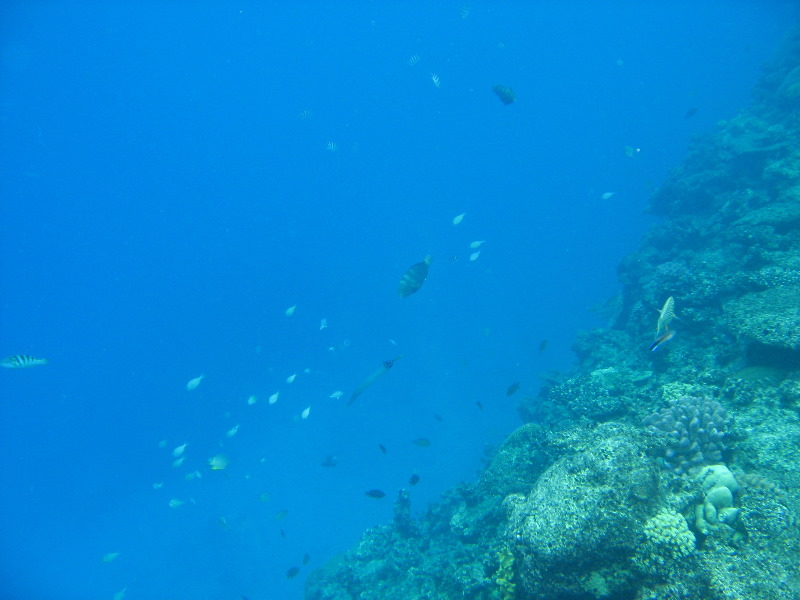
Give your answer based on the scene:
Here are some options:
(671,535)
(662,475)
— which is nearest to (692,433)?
(662,475)

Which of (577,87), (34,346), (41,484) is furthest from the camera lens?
(577,87)

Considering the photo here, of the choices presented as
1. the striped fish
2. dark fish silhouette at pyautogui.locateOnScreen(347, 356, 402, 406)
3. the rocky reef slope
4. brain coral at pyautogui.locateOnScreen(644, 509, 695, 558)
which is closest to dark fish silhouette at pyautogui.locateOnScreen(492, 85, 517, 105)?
the rocky reef slope

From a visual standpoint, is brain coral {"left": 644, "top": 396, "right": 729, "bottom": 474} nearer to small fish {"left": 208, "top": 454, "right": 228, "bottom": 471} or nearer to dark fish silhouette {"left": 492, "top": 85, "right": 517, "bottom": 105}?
dark fish silhouette {"left": 492, "top": 85, "right": 517, "bottom": 105}

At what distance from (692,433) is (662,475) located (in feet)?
4.22

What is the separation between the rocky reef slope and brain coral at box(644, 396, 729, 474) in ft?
0.07

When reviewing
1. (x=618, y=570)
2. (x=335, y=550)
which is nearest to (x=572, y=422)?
(x=618, y=570)

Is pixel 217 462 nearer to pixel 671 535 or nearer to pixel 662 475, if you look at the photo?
pixel 662 475

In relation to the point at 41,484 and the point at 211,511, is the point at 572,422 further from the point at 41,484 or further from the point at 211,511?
the point at 41,484

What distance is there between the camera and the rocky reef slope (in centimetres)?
406

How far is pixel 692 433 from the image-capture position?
5609 mm

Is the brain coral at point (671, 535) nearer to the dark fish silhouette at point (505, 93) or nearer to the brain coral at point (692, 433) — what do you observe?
the brain coral at point (692, 433)

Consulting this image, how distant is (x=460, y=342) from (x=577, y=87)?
12936 cm

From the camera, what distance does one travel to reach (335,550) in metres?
35.1

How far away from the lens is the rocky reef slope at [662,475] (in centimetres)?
406
